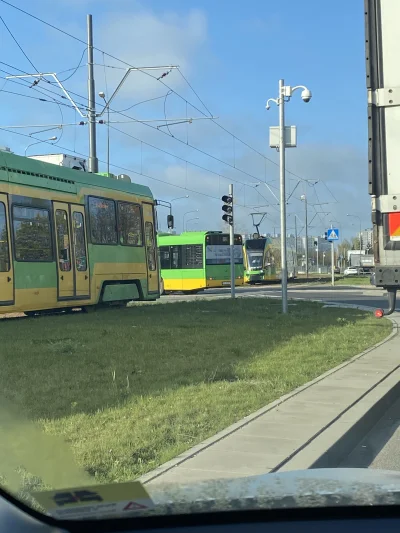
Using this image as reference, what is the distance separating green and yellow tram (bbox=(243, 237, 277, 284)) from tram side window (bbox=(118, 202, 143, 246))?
2472cm

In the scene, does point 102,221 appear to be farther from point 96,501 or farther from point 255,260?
point 255,260

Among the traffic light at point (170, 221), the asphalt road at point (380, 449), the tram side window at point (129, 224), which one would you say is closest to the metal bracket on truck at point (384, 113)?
the asphalt road at point (380, 449)

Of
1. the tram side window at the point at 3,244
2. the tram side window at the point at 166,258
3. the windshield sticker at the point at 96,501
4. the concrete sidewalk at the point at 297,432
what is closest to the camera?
the windshield sticker at the point at 96,501

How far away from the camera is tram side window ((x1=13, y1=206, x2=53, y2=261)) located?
14.0 metres

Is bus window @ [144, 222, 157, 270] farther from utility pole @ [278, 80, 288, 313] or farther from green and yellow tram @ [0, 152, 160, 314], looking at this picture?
utility pole @ [278, 80, 288, 313]

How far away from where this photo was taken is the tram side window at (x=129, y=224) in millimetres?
18297

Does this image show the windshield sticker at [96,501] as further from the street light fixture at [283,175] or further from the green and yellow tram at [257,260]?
the green and yellow tram at [257,260]

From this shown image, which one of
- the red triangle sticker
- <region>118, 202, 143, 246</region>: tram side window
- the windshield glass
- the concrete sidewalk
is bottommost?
the concrete sidewalk

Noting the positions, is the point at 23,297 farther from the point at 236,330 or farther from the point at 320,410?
the point at 320,410

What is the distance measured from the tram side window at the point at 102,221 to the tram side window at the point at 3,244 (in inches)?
131

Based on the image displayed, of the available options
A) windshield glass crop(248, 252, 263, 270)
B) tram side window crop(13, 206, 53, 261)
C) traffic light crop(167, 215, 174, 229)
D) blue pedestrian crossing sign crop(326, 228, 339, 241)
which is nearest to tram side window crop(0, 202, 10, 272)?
tram side window crop(13, 206, 53, 261)

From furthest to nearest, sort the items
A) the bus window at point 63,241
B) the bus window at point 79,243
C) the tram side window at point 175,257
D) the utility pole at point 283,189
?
the tram side window at point 175,257, the utility pole at point 283,189, the bus window at point 79,243, the bus window at point 63,241

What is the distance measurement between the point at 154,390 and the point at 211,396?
722 mm

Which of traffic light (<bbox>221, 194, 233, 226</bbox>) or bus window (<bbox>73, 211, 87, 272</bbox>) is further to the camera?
traffic light (<bbox>221, 194, 233, 226</bbox>)
